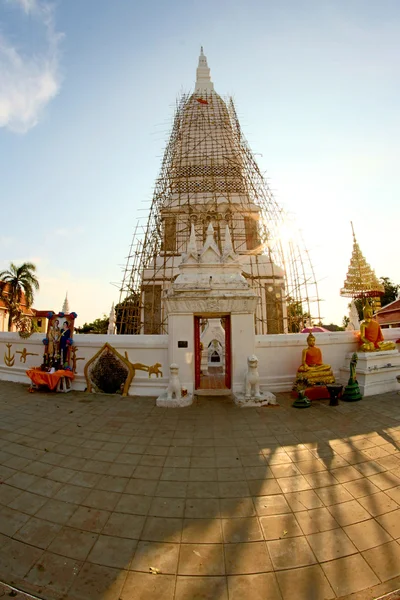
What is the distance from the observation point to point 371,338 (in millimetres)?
9414

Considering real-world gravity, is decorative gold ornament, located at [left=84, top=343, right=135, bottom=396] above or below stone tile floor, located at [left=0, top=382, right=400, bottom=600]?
above

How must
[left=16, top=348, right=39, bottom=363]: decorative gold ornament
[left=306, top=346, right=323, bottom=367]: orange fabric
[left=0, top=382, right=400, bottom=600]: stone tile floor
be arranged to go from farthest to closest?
[left=16, top=348, right=39, bottom=363]: decorative gold ornament < [left=306, top=346, right=323, bottom=367]: orange fabric < [left=0, top=382, right=400, bottom=600]: stone tile floor

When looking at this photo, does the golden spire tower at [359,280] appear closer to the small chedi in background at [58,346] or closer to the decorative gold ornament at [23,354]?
the small chedi in background at [58,346]

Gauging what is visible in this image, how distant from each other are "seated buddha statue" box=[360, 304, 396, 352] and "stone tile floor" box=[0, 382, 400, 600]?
3234 millimetres

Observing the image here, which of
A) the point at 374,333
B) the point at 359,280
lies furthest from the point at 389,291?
the point at 374,333

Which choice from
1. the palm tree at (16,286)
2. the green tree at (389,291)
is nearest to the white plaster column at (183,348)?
the palm tree at (16,286)

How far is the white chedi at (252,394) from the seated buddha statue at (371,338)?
3803 millimetres

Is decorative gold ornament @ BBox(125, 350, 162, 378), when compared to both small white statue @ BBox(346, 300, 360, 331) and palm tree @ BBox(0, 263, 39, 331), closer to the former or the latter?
small white statue @ BBox(346, 300, 360, 331)

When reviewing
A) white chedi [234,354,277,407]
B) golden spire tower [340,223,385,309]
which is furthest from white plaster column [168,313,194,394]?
golden spire tower [340,223,385,309]

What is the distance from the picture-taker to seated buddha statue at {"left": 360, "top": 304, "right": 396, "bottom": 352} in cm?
922

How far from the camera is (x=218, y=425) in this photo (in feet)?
20.4

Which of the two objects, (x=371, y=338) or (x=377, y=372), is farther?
(x=371, y=338)

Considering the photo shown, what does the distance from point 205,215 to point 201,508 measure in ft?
56.6

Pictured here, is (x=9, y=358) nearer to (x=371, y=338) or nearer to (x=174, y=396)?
(x=174, y=396)
